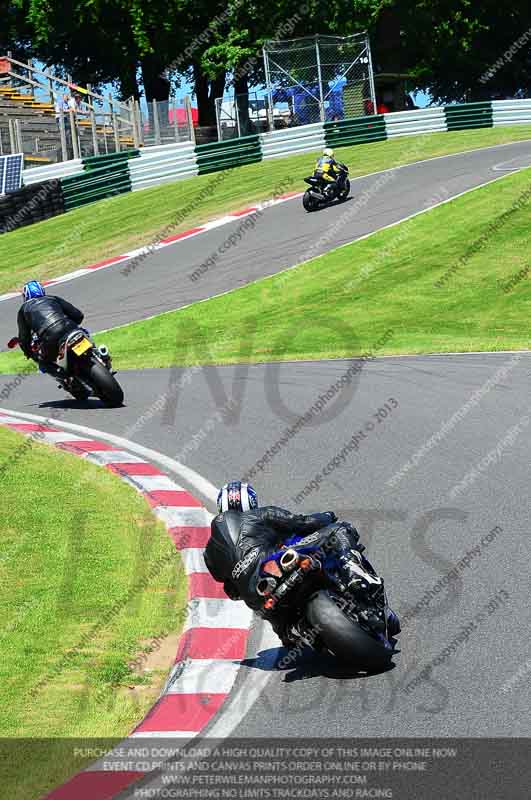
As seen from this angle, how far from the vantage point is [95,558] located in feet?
27.1

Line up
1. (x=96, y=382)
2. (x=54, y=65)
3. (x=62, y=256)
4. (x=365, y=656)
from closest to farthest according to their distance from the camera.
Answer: (x=365, y=656), (x=96, y=382), (x=62, y=256), (x=54, y=65)

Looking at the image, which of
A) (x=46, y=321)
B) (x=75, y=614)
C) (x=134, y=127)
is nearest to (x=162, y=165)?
(x=134, y=127)

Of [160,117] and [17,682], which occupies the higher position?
[160,117]

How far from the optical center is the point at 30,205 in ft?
107

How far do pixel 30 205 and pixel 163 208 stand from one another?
3726 millimetres

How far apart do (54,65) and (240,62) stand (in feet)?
50.0

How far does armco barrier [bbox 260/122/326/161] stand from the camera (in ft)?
124

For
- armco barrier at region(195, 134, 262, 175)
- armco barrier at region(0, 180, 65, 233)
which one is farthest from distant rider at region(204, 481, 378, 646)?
armco barrier at region(195, 134, 262, 175)

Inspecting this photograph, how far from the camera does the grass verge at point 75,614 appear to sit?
18.2 feet

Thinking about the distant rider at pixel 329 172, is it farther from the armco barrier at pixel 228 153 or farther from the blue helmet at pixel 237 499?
the blue helmet at pixel 237 499

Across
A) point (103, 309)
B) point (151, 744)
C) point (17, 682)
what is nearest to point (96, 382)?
point (17, 682)

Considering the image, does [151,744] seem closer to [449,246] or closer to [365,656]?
[365,656]

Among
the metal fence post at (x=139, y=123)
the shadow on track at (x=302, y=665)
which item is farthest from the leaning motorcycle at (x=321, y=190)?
the shadow on track at (x=302, y=665)

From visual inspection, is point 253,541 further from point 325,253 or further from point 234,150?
point 234,150
